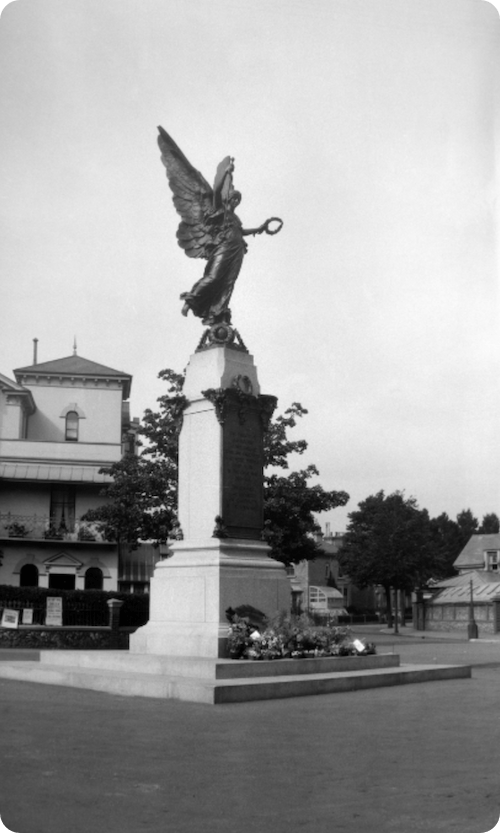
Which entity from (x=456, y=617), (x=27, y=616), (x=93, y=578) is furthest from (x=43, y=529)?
(x=456, y=617)

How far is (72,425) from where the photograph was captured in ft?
158

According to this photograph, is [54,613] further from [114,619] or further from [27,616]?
[114,619]

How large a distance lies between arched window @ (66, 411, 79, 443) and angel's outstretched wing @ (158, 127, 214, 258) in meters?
32.2

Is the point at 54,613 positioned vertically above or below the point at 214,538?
below

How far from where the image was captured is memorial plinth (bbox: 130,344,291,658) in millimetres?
14375

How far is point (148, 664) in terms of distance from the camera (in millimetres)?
13000

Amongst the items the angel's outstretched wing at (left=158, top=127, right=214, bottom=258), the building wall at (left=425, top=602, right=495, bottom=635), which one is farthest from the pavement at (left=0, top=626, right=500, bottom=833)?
the building wall at (left=425, top=602, right=495, bottom=635)

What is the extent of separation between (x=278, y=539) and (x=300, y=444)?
3.80m

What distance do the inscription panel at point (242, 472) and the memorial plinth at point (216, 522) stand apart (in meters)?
0.02

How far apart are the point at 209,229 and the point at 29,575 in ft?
99.7

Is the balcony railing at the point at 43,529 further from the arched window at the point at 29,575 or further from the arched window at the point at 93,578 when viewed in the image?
the arched window at the point at 29,575

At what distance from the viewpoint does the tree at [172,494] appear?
3181 cm

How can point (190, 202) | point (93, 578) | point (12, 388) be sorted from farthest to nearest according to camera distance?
point (12, 388) < point (93, 578) < point (190, 202)

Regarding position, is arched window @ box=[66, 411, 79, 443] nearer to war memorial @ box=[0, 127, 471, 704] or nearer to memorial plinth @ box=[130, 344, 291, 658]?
war memorial @ box=[0, 127, 471, 704]
